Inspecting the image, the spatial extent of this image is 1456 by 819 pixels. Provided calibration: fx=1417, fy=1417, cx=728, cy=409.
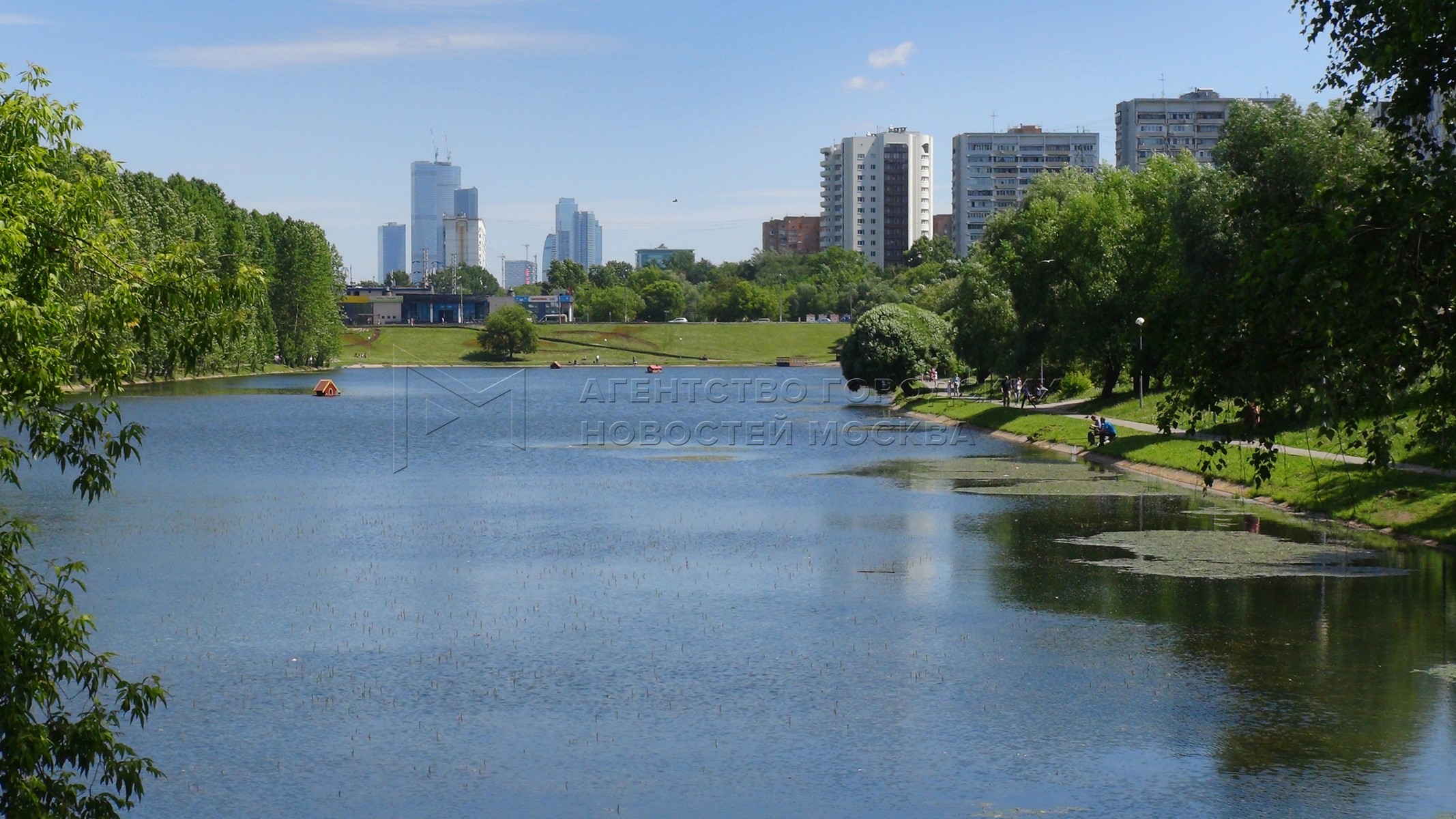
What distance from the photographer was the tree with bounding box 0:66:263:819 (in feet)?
31.1

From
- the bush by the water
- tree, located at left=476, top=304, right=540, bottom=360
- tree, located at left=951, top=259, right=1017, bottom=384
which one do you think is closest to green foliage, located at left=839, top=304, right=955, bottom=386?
tree, located at left=951, top=259, right=1017, bottom=384

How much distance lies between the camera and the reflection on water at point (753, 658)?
15117mm

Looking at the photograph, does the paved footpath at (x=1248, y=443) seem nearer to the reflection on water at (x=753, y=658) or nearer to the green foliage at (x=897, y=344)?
the reflection on water at (x=753, y=658)

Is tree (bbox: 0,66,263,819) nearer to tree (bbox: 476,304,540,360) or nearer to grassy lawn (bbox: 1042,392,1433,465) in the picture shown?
grassy lawn (bbox: 1042,392,1433,465)

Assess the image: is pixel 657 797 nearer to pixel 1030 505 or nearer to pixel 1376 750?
pixel 1376 750

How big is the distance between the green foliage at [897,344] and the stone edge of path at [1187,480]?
23.9 meters

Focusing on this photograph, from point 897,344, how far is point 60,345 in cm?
9032

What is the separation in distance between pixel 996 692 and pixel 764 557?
41.1 feet

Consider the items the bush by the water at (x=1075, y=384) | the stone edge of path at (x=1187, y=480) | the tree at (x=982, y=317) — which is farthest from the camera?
the tree at (x=982, y=317)

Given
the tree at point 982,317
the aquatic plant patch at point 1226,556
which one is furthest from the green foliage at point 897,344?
the aquatic plant patch at point 1226,556

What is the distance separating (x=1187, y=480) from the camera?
4550 cm

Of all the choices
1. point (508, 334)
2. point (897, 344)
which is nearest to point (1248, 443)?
point (897, 344)

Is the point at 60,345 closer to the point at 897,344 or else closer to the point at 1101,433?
the point at 1101,433

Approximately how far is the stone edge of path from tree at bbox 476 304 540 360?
398ft
